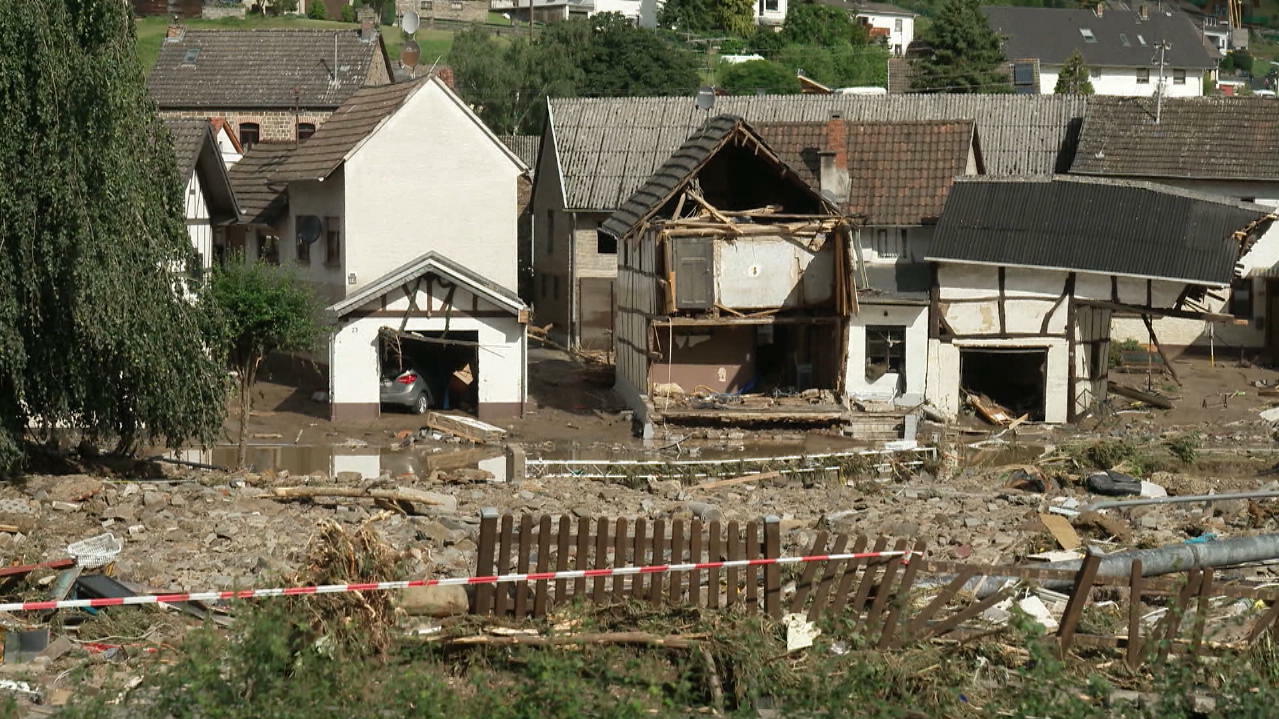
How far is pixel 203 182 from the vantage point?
111ft

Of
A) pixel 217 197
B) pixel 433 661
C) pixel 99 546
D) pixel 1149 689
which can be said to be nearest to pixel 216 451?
pixel 217 197

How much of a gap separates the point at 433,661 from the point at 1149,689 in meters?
5.04

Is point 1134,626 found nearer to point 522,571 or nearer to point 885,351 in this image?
point 522,571

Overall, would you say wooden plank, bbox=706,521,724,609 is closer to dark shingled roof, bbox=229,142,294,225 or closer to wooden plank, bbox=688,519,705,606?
wooden plank, bbox=688,519,705,606

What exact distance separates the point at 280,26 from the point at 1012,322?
53.3m

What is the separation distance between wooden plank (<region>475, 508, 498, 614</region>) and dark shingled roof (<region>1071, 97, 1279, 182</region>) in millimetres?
33037

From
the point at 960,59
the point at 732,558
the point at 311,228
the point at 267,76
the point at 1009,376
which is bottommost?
the point at 1009,376

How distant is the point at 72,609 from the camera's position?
13.8 meters

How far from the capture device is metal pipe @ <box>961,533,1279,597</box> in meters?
14.3

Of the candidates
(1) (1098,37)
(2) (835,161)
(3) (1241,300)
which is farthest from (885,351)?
(1) (1098,37)

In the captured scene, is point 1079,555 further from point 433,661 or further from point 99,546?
point 99,546

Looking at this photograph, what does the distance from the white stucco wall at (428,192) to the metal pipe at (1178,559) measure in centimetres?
2216

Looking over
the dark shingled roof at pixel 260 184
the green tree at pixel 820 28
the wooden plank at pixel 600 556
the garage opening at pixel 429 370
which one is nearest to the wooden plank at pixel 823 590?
the wooden plank at pixel 600 556

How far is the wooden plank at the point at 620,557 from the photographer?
12953mm
